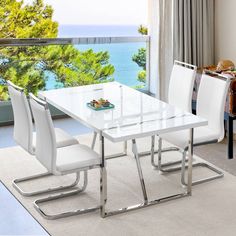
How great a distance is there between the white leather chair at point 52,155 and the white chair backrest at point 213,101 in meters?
1.17

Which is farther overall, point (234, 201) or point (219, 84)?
point (219, 84)

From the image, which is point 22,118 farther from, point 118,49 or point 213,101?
point 118,49

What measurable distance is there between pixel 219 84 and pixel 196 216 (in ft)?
3.97

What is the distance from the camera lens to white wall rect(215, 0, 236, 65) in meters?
6.33

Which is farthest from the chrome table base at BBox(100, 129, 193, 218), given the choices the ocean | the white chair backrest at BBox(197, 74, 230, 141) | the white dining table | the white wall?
the ocean

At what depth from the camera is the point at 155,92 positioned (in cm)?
710

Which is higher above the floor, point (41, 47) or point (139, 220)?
point (41, 47)

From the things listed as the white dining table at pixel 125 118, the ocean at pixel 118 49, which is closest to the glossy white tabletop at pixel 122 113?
the white dining table at pixel 125 118

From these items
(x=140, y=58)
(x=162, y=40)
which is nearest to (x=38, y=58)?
(x=140, y=58)

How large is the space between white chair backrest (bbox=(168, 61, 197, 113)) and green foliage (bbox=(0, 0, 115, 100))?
5.54 ft

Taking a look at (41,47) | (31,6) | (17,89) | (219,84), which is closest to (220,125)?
(219,84)

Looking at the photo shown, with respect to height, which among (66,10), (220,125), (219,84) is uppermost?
(66,10)

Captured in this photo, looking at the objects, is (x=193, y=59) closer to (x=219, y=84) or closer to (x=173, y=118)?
(x=219, y=84)

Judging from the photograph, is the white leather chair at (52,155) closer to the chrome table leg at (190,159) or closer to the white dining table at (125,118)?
the white dining table at (125,118)
